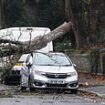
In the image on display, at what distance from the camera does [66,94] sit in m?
24.0

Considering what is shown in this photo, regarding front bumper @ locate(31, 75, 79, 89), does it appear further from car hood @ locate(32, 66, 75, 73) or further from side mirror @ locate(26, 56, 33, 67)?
side mirror @ locate(26, 56, 33, 67)

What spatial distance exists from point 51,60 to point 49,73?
133 centimetres

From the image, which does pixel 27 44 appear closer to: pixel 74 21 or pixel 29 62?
pixel 29 62

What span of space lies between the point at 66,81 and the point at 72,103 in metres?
3.87

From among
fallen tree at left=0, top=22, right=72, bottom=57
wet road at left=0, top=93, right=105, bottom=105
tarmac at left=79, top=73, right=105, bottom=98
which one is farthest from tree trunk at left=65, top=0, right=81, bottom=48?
fallen tree at left=0, top=22, right=72, bottom=57

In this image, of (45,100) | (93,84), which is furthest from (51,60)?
(45,100)

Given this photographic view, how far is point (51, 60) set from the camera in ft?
81.4

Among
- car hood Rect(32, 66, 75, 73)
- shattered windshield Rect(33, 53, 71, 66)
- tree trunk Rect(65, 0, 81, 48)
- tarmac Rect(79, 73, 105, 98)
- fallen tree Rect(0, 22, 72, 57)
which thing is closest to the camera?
fallen tree Rect(0, 22, 72, 57)

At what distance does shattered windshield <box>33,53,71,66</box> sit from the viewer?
80.5 feet

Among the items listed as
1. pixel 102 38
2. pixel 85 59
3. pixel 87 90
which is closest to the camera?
pixel 87 90

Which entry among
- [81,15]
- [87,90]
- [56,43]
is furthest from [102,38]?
[87,90]

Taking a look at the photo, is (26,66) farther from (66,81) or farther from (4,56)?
(4,56)

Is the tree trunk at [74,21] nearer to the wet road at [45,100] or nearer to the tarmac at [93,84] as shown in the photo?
the tarmac at [93,84]

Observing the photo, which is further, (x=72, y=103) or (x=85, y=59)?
(x=85, y=59)
